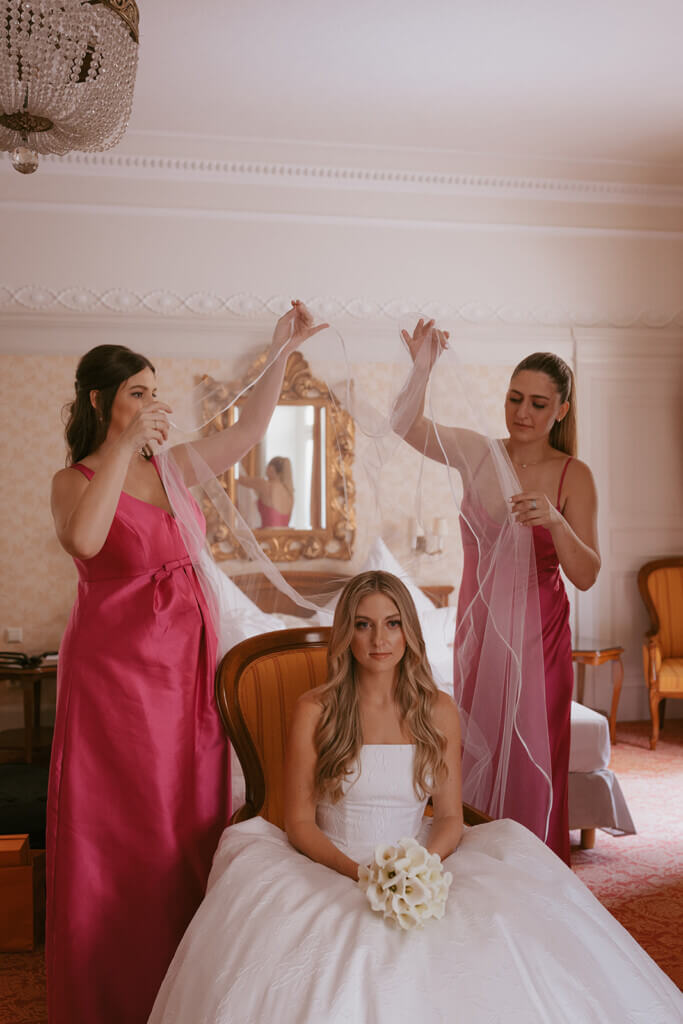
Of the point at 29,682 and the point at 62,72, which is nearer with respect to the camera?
the point at 62,72

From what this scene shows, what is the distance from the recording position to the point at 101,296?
562cm

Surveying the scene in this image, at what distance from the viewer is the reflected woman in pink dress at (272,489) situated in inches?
107

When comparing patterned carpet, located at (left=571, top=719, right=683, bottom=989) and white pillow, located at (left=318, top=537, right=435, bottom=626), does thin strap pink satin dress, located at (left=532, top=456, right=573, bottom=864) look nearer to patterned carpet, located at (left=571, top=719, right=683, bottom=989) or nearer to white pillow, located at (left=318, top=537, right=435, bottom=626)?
white pillow, located at (left=318, top=537, right=435, bottom=626)

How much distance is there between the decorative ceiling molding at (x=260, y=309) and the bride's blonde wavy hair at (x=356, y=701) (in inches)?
131

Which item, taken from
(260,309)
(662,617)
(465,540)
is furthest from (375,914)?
(662,617)

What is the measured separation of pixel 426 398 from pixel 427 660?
68cm

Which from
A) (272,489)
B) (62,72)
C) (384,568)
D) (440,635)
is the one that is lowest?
(440,635)

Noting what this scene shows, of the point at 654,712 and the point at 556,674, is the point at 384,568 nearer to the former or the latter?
the point at 556,674

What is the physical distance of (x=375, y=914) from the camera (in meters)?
→ 1.70

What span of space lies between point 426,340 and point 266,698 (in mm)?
1049

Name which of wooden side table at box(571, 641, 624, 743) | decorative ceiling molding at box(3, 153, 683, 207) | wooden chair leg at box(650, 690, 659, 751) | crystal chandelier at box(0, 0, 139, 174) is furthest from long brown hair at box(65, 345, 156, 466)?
wooden chair leg at box(650, 690, 659, 751)

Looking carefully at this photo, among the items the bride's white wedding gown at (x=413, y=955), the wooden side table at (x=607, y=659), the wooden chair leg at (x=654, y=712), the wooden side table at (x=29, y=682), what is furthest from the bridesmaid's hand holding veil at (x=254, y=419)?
the wooden chair leg at (x=654, y=712)

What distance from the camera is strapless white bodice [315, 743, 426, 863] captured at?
2.15 m

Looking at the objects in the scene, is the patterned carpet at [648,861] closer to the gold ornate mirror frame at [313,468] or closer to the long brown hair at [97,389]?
the gold ornate mirror frame at [313,468]
